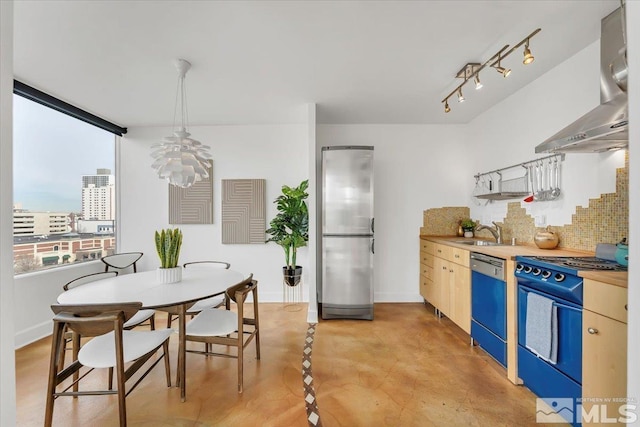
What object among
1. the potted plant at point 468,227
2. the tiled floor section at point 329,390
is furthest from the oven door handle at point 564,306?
the potted plant at point 468,227

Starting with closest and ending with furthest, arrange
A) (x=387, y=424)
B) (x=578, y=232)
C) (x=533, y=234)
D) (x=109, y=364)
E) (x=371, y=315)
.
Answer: (x=109, y=364) < (x=387, y=424) < (x=578, y=232) < (x=533, y=234) < (x=371, y=315)

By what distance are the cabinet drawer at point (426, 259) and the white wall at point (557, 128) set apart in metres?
0.96

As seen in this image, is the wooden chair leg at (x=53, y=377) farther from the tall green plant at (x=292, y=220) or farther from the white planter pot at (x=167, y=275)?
the tall green plant at (x=292, y=220)

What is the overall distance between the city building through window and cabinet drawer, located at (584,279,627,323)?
5017 mm

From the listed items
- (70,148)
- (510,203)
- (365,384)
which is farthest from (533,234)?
(70,148)

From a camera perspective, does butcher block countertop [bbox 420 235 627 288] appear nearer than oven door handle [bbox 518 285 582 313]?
Yes

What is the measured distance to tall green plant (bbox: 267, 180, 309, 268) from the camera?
380cm

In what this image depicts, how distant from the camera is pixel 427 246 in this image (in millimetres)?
3822

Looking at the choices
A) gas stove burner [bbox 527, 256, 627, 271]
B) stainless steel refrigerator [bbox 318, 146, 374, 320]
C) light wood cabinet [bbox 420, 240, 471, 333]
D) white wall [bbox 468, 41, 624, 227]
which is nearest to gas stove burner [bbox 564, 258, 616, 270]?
gas stove burner [bbox 527, 256, 627, 271]

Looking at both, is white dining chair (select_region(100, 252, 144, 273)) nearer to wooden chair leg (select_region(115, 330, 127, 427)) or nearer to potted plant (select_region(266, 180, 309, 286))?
potted plant (select_region(266, 180, 309, 286))

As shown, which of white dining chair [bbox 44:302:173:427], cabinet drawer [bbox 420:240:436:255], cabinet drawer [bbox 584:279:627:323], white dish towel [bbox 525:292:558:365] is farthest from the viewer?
cabinet drawer [bbox 420:240:436:255]

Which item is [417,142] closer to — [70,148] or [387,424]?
[387,424]

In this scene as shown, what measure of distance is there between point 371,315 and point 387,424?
176cm

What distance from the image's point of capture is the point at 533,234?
112 inches
